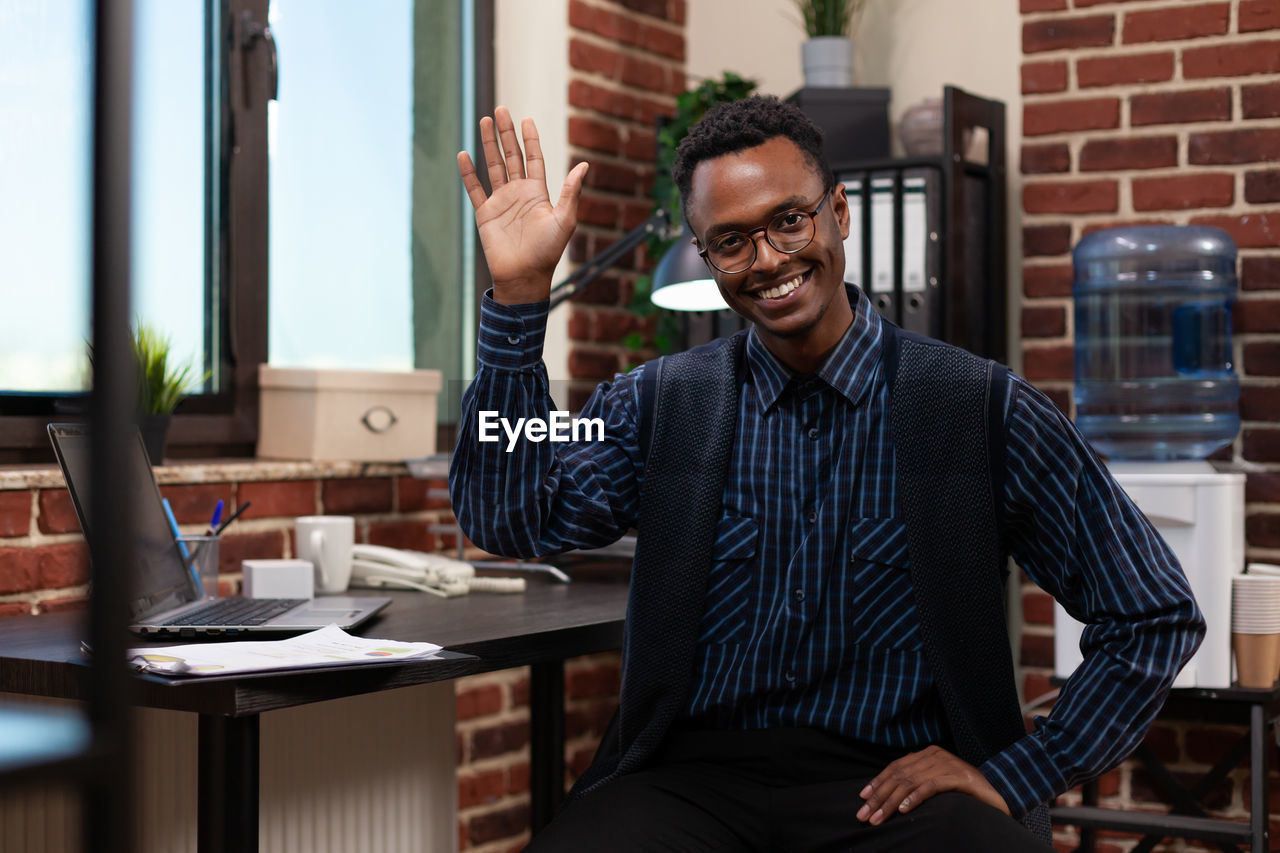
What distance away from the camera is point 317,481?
2314mm

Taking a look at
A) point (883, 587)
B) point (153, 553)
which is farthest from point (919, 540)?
point (153, 553)

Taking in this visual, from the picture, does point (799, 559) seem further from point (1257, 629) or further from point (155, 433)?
point (1257, 629)

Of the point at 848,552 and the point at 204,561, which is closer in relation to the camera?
the point at 848,552

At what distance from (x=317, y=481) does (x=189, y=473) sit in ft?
0.93

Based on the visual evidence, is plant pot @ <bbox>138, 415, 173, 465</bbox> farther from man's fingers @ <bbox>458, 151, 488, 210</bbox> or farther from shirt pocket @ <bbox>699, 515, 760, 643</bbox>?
shirt pocket @ <bbox>699, 515, 760, 643</bbox>

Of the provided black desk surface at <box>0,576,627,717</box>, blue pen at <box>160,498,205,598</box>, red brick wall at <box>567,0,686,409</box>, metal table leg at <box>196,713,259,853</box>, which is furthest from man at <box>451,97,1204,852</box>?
red brick wall at <box>567,0,686,409</box>

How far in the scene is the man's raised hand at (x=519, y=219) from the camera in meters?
1.37

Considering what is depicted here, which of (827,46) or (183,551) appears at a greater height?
(827,46)

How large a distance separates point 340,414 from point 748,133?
45.8 inches

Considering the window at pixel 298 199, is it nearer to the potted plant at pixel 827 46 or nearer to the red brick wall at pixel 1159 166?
the potted plant at pixel 827 46

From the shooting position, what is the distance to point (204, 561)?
1869mm

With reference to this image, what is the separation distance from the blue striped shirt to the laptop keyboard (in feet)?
1.10

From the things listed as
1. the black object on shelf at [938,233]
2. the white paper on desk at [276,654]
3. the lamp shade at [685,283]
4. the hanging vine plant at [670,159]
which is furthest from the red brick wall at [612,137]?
the white paper on desk at [276,654]

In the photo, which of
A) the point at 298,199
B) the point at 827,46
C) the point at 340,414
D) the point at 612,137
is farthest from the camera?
the point at 612,137
